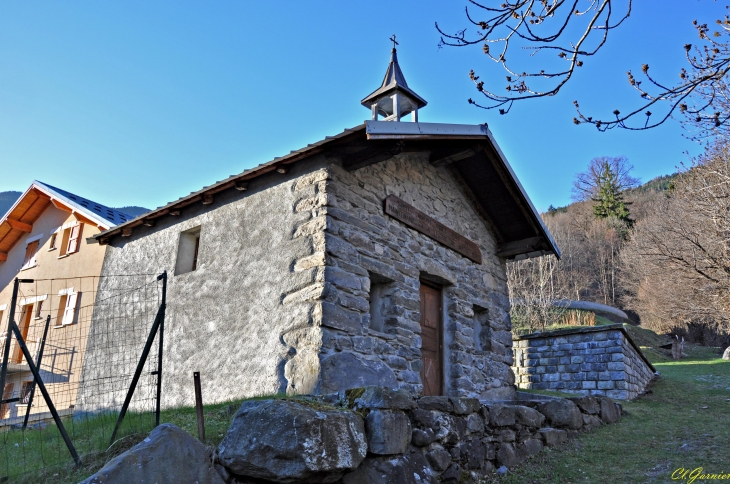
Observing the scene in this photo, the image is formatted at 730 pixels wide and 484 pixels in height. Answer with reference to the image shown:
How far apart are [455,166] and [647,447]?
4.95 metres

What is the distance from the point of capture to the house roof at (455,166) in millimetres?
6770

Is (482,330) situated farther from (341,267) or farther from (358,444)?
(358,444)

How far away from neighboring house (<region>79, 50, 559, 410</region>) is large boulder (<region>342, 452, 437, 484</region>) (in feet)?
5.15

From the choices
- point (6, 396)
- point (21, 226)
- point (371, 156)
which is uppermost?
point (21, 226)

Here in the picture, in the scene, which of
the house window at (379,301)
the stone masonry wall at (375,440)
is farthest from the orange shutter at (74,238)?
the stone masonry wall at (375,440)

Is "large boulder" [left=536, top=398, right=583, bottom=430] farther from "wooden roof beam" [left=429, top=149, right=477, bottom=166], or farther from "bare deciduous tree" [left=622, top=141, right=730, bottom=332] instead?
"bare deciduous tree" [left=622, top=141, right=730, bottom=332]

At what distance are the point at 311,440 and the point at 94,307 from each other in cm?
751

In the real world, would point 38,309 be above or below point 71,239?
below

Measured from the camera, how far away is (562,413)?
7477 millimetres

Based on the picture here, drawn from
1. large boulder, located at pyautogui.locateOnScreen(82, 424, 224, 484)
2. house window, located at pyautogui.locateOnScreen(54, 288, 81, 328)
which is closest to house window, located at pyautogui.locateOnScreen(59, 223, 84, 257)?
house window, located at pyautogui.locateOnScreen(54, 288, 81, 328)

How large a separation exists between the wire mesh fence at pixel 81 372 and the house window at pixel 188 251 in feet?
1.47

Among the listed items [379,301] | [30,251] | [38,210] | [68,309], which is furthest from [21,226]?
[379,301]

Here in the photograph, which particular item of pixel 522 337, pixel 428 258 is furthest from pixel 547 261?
pixel 428 258

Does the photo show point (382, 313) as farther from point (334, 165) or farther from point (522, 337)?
point (522, 337)
